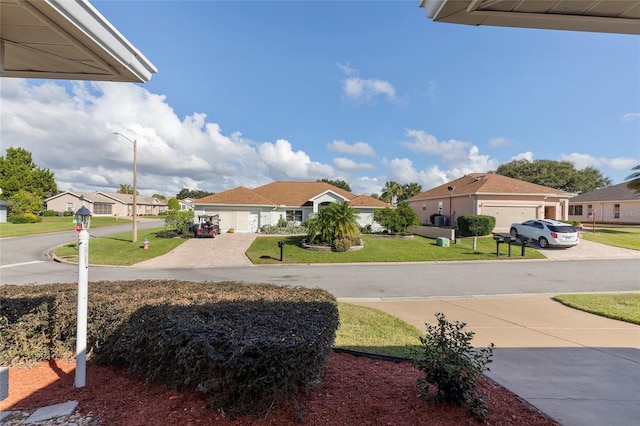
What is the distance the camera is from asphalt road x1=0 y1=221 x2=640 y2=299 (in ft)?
31.5

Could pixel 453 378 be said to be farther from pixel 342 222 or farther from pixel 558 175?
pixel 558 175

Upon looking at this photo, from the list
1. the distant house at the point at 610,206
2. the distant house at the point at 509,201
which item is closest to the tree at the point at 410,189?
the distant house at the point at 610,206

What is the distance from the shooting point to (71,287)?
4.62m

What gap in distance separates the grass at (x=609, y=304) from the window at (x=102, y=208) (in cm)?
7040

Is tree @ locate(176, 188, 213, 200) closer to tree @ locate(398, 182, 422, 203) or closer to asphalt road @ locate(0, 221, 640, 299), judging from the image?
tree @ locate(398, 182, 422, 203)

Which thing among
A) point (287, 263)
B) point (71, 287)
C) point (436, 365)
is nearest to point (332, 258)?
point (287, 263)

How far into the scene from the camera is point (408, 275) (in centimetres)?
1192

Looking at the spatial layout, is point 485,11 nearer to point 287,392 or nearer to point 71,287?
point 287,392

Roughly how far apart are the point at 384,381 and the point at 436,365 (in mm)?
769

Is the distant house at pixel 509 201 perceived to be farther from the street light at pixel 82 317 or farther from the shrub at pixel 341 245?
the street light at pixel 82 317

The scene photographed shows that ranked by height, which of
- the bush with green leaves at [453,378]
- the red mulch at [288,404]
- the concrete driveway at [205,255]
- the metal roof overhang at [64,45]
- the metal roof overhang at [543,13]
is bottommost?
the concrete driveway at [205,255]

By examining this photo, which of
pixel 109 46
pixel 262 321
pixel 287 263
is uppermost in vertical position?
pixel 109 46

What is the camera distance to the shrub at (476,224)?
22.7 m

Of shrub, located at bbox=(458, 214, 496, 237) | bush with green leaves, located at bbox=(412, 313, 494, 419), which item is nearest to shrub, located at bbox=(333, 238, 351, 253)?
shrub, located at bbox=(458, 214, 496, 237)
